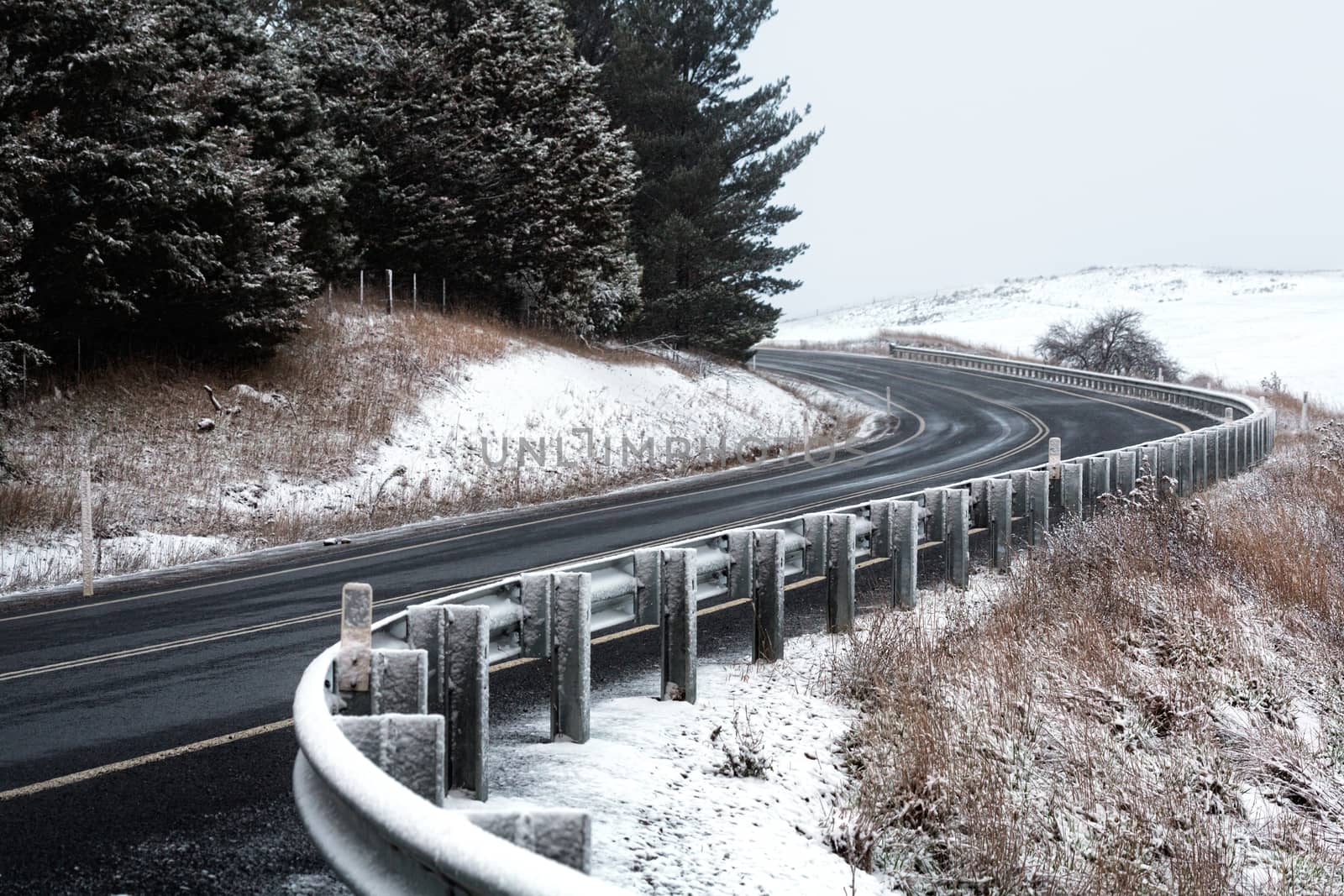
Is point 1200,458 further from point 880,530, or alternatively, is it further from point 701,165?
point 701,165

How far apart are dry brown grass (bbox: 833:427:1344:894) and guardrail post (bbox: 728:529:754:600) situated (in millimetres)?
819

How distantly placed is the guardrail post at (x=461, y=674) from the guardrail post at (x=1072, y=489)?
29.3 feet

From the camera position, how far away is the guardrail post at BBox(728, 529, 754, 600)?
7348 millimetres

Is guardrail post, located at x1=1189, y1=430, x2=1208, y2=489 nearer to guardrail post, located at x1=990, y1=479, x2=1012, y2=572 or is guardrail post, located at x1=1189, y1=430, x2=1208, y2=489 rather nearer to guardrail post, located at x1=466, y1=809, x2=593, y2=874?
guardrail post, located at x1=990, y1=479, x2=1012, y2=572

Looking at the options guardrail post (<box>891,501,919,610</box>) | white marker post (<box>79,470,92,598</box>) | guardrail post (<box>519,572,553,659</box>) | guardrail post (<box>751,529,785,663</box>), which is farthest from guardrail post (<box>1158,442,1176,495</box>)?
white marker post (<box>79,470,92,598</box>)

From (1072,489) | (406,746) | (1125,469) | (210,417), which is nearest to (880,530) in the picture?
(1072,489)

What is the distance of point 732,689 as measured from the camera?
22.6 feet

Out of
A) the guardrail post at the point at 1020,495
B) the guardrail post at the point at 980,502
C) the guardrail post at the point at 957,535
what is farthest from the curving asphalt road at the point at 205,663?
the guardrail post at the point at 1020,495

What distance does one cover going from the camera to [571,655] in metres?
5.64

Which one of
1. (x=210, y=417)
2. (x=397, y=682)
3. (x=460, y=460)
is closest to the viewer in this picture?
(x=397, y=682)

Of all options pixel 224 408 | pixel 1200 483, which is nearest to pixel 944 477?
pixel 1200 483

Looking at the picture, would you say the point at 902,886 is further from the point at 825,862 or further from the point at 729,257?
the point at 729,257

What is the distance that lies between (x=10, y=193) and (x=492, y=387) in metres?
11.3

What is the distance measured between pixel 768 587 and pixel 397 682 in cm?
388
